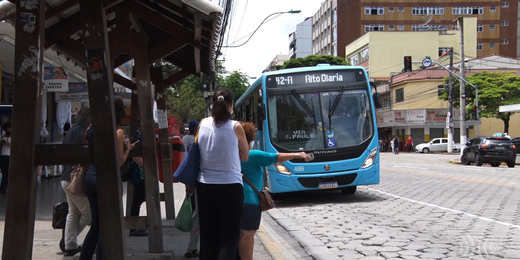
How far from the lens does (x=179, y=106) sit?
4159 cm

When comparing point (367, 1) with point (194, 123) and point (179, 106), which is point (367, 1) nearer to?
point (179, 106)

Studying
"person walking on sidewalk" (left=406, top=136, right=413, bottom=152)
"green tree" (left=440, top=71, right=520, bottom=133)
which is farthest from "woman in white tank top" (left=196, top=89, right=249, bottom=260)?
"person walking on sidewalk" (left=406, top=136, right=413, bottom=152)

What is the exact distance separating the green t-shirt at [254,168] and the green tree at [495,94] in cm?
4913

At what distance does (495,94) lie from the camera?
1987 inches

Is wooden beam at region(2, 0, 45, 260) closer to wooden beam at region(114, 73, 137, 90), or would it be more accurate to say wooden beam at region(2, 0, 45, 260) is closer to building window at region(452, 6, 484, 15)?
wooden beam at region(114, 73, 137, 90)

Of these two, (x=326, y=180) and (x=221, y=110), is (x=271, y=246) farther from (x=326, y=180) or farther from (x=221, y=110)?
(x=326, y=180)

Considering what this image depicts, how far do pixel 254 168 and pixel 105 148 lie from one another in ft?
4.86

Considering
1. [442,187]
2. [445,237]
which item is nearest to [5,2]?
[445,237]

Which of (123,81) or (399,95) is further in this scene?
(399,95)

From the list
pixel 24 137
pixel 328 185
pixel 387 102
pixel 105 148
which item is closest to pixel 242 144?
pixel 105 148

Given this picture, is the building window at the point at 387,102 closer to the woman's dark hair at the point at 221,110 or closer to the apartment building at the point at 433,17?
the apartment building at the point at 433,17

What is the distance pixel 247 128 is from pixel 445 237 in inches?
154

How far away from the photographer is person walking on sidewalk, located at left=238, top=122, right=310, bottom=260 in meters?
4.69

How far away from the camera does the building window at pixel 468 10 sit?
7900 cm
